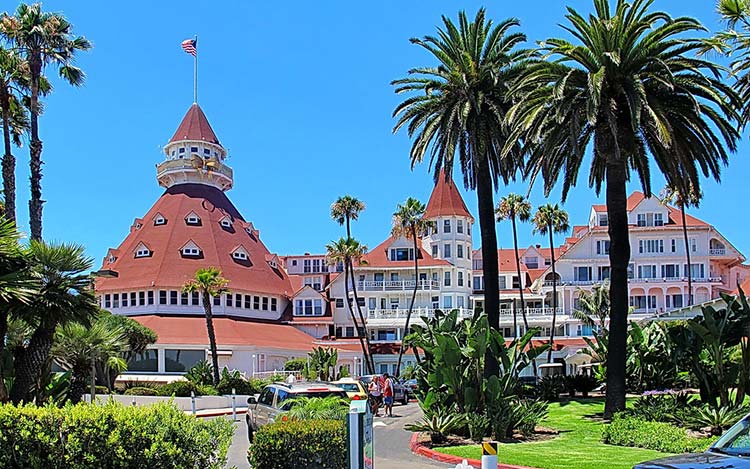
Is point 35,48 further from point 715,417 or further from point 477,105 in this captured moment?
point 715,417

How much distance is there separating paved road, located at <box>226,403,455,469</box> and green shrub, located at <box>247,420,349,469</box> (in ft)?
2.61

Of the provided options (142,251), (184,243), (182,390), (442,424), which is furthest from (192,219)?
(442,424)

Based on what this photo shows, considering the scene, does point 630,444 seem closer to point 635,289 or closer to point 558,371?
point 558,371

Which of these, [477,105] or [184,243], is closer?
[477,105]

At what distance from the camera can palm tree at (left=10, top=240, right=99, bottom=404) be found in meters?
17.7

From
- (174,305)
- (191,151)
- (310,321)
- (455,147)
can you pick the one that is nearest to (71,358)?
(455,147)

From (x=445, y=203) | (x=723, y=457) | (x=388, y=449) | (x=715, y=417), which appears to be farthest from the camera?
(x=445, y=203)

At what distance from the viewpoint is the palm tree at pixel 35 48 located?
33.2 metres

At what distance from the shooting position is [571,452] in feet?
64.1

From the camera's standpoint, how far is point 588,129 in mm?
27031

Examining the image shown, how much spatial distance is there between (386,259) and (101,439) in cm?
7083

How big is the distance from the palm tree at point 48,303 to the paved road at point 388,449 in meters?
4.74

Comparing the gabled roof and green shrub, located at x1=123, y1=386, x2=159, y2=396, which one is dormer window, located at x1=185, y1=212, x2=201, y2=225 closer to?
the gabled roof

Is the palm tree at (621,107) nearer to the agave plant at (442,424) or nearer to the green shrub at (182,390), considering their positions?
the agave plant at (442,424)
